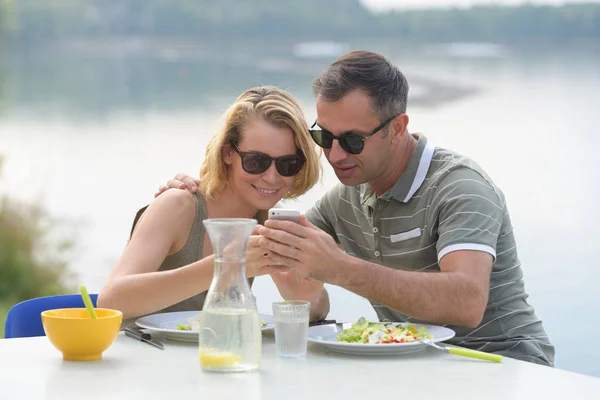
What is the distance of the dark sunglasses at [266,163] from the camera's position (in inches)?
101

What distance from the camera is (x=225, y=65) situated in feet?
17.1

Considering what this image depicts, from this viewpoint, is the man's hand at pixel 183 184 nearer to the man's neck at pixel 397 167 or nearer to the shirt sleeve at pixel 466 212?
the man's neck at pixel 397 167

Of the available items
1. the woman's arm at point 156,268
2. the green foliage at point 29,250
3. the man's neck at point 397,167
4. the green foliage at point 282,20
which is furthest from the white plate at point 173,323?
the green foliage at point 29,250

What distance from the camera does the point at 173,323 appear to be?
2309 mm

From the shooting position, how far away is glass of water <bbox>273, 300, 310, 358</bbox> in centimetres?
200

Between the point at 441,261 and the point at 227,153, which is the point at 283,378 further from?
the point at 227,153

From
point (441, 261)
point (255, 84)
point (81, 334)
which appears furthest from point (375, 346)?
point (255, 84)

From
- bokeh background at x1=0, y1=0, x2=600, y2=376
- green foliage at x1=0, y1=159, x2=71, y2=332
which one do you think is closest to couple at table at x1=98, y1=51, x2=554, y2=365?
bokeh background at x1=0, y1=0, x2=600, y2=376

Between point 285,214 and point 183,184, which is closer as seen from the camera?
point 285,214

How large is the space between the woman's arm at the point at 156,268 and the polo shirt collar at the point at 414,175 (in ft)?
1.84

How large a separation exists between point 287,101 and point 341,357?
0.89m

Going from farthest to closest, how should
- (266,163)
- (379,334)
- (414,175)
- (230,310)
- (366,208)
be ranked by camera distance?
(366,208) < (414,175) < (266,163) < (379,334) < (230,310)

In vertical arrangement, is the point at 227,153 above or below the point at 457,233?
above

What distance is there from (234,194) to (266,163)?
22 centimetres
